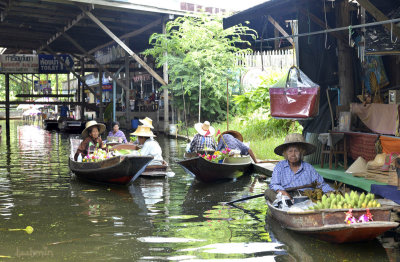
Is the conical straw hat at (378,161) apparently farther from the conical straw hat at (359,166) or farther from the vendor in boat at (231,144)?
the vendor in boat at (231,144)

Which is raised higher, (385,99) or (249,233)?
(385,99)

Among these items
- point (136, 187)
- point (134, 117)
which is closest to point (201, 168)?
point (136, 187)

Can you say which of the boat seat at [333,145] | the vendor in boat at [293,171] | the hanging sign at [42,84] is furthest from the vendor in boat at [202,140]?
the hanging sign at [42,84]

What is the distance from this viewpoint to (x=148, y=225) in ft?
27.3

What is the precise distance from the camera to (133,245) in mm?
7133

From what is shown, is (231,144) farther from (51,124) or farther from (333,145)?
(51,124)

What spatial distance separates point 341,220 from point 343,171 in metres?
4.50

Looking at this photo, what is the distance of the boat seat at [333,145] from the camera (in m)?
11.3

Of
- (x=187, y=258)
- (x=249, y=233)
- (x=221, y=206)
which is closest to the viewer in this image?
(x=187, y=258)

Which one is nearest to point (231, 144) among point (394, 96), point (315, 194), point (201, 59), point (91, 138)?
point (91, 138)

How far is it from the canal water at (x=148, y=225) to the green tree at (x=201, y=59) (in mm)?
12544

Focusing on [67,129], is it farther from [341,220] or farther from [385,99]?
[341,220]

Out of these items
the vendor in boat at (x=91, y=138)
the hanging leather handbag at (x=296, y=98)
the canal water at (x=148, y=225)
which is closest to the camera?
the canal water at (x=148, y=225)

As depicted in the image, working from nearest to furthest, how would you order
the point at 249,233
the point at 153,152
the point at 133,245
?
the point at 133,245 → the point at 249,233 → the point at 153,152
